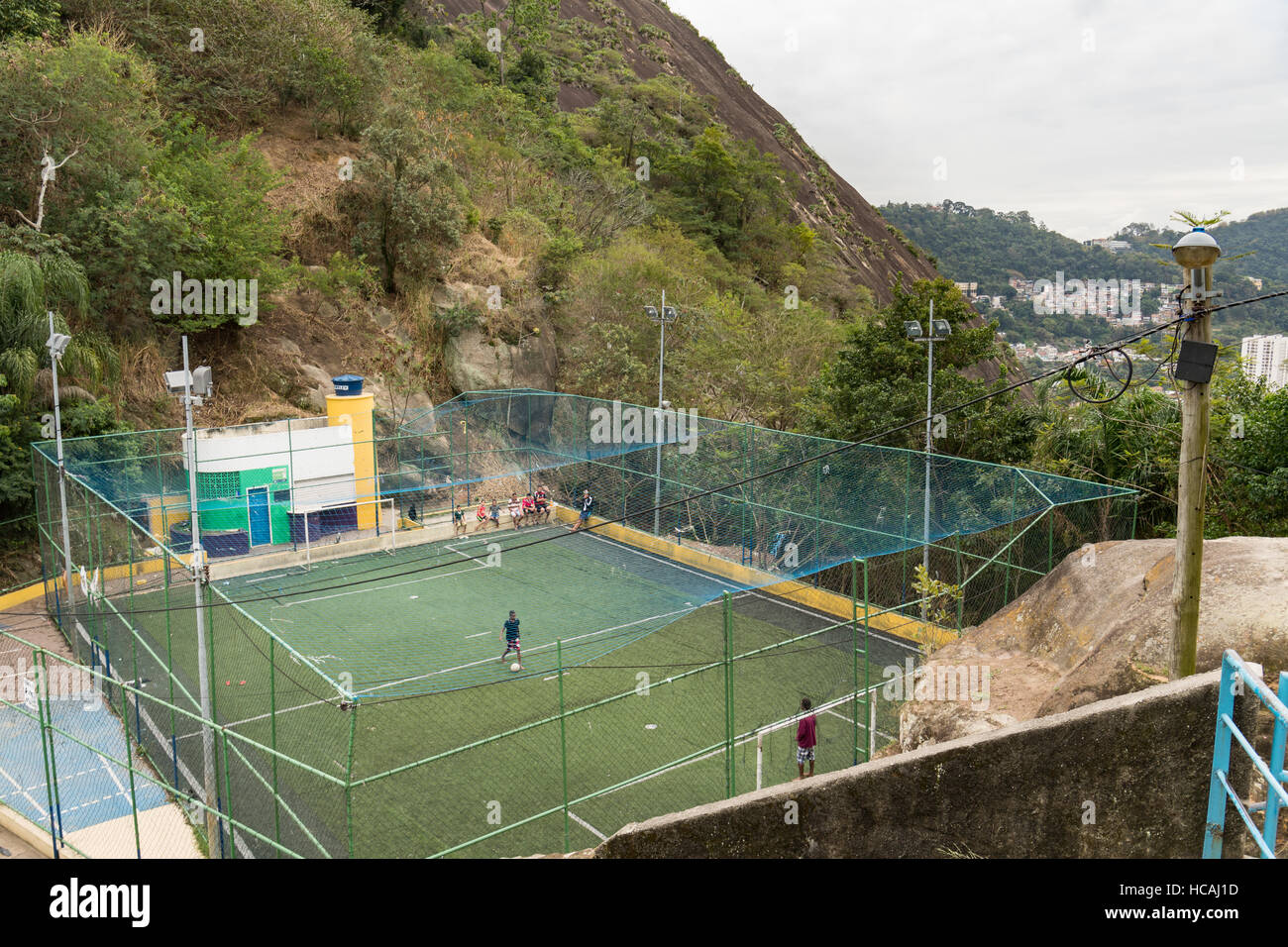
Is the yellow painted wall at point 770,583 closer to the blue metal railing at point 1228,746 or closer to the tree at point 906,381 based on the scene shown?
the tree at point 906,381

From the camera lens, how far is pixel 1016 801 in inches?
223

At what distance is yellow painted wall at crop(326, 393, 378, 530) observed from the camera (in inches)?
1070

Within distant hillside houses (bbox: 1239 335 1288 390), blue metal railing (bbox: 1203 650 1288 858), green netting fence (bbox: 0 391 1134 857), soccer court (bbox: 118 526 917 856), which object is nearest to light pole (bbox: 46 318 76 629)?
green netting fence (bbox: 0 391 1134 857)

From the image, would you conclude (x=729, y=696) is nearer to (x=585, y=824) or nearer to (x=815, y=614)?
(x=585, y=824)

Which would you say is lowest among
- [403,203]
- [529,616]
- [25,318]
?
[529,616]

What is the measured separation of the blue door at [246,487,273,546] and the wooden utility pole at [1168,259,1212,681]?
73.2ft

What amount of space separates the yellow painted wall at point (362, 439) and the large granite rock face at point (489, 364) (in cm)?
643

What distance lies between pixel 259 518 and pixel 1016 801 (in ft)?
76.6

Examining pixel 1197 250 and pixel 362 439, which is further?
pixel 362 439

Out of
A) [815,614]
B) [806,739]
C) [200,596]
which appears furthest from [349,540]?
[806,739]

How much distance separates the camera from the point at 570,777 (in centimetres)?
1351

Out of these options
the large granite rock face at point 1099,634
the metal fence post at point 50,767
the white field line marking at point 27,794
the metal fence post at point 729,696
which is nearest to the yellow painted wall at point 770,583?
the large granite rock face at point 1099,634

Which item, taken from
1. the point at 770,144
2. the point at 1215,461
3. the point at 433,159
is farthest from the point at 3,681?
the point at 770,144

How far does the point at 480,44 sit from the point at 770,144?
120 feet
